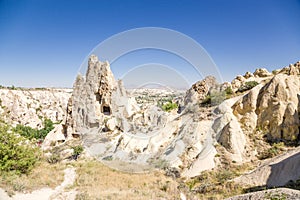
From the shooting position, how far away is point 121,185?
738 centimetres

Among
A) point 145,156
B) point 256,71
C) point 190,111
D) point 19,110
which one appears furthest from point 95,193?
point 19,110

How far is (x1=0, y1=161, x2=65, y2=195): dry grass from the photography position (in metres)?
5.84

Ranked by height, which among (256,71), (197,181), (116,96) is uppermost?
(256,71)

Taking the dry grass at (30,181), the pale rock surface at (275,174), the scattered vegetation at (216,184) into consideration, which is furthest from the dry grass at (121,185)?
the pale rock surface at (275,174)

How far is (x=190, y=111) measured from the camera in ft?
46.5

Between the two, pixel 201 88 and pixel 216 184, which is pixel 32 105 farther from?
pixel 216 184

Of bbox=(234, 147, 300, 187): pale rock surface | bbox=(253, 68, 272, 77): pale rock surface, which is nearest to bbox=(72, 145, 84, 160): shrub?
bbox=(234, 147, 300, 187): pale rock surface

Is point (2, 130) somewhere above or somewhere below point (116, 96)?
below

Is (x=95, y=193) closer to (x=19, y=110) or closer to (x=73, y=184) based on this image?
(x=73, y=184)

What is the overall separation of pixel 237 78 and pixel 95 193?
60.0 ft

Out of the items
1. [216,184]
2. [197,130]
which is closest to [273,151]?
[197,130]

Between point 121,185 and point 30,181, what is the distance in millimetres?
3075

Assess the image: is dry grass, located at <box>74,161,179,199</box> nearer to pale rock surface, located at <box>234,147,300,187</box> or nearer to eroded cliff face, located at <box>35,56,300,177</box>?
eroded cliff face, located at <box>35,56,300,177</box>

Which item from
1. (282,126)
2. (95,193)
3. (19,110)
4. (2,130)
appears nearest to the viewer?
(95,193)
